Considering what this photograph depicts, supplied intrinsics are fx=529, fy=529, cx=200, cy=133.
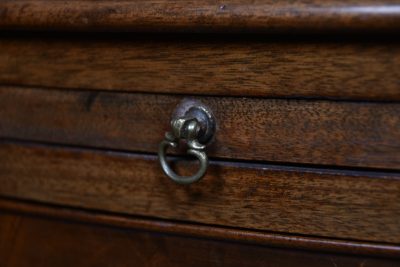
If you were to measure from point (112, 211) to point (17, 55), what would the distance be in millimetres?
171

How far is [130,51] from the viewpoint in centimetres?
45

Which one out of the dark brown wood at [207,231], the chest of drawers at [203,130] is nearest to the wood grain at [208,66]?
the chest of drawers at [203,130]

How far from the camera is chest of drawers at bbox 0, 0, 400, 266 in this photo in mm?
386

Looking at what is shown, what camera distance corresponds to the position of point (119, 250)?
0.48 m

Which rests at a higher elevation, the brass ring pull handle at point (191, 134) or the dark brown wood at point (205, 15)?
the dark brown wood at point (205, 15)

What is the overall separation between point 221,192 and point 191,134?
6 centimetres

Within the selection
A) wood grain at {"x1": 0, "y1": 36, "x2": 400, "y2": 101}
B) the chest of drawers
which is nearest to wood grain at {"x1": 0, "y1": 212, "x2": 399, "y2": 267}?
the chest of drawers

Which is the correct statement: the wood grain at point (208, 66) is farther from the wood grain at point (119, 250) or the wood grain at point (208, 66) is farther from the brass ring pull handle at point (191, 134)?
the wood grain at point (119, 250)

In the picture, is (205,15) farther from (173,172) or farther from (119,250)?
(119,250)

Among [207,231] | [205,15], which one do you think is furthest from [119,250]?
[205,15]

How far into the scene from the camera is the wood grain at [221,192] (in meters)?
0.40

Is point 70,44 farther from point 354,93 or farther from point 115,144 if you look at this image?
point 354,93

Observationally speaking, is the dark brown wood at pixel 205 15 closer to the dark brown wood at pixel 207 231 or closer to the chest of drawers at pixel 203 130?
the chest of drawers at pixel 203 130

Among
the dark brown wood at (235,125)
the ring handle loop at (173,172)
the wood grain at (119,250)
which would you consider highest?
the dark brown wood at (235,125)
